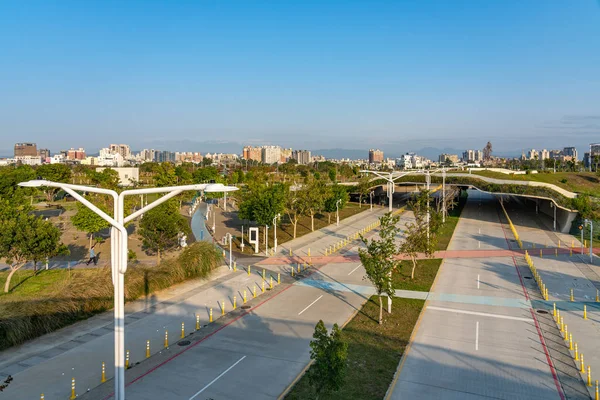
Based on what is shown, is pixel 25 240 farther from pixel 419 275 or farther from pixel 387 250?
pixel 419 275

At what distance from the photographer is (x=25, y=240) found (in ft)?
80.2

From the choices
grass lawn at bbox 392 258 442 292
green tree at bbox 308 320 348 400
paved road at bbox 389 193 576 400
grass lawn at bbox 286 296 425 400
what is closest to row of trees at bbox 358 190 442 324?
grass lawn at bbox 392 258 442 292

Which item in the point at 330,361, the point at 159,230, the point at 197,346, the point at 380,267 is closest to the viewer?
the point at 330,361

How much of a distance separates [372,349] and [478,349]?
170 inches

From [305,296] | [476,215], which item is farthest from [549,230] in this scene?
[305,296]

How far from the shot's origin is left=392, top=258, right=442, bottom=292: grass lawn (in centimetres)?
2757

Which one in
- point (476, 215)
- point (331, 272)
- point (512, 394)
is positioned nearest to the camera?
point (512, 394)

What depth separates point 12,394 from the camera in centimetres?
1420

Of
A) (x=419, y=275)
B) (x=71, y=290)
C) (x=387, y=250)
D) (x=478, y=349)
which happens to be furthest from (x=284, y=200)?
(x=478, y=349)

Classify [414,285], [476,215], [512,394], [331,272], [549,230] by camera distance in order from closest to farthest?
[512,394] < [414,285] < [331,272] < [549,230] < [476,215]

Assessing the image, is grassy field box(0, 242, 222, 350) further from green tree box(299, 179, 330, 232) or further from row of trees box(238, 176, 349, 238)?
green tree box(299, 179, 330, 232)

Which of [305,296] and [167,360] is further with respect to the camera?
[305,296]

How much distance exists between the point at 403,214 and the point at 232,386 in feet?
186

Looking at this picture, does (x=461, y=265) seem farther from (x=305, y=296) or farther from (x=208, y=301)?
(x=208, y=301)
